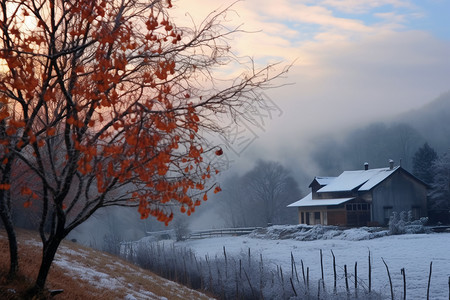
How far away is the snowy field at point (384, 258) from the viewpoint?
22.8 metres

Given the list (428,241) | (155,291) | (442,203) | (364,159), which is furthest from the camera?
(364,159)

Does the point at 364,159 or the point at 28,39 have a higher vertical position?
the point at 364,159

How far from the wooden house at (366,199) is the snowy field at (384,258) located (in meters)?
9.48

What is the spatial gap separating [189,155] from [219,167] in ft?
1.89

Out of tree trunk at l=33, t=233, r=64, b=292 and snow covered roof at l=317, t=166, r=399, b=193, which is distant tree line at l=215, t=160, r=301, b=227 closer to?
snow covered roof at l=317, t=166, r=399, b=193

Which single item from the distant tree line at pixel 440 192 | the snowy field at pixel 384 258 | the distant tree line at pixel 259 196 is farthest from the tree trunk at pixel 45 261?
the distant tree line at pixel 259 196

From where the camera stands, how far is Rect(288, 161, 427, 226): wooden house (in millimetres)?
54594

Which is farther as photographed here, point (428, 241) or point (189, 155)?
point (428, 241)

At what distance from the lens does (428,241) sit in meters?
37.8

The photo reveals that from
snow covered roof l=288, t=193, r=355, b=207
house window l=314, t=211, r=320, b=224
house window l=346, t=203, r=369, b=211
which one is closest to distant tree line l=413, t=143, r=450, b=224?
house window l=346, t=203, r=369, b=211

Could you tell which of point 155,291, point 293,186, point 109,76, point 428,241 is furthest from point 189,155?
point 293,186

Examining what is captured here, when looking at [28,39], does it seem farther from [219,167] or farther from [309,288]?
[309,288]

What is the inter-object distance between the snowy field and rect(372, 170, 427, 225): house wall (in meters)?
11.7

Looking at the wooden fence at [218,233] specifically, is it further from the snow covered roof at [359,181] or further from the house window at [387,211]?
the house window at [387,211]
